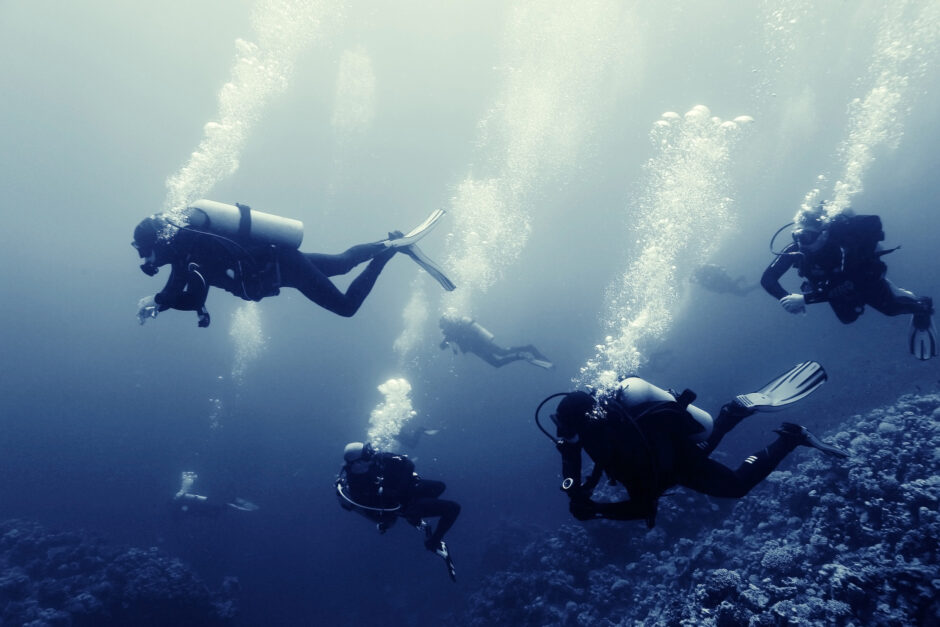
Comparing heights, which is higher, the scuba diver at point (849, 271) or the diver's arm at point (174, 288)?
the diver's arm at point (174, 288)

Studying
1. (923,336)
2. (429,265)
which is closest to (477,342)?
(429,265)

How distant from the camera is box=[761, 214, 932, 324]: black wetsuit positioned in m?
5.45

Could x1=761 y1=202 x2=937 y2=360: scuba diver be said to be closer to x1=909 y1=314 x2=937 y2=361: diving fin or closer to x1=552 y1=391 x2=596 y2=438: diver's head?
x1=909 y1=314 x2=937 y2=361: diving fin

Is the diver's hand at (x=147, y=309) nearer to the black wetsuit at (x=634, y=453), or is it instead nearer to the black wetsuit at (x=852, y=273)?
the black wetsuit at (x=634, y=453)

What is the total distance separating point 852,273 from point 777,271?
3.01ft

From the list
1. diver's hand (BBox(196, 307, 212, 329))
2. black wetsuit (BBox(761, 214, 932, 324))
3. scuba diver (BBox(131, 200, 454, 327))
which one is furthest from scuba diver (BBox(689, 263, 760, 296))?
diver's hand (BBox(196, 307, 212, 329))

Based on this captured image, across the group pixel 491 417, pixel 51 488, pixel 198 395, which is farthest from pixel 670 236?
pixel 198 395

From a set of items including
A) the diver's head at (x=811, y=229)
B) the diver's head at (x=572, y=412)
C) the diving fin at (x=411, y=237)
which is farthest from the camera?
the diving fin at (x=411, y=237)

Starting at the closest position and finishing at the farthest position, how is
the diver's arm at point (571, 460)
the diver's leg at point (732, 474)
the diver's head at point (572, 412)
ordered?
the diver's arm at point (571, 460)
the diver's head at point (572, 412)
the diver's leg at point (732, 474)

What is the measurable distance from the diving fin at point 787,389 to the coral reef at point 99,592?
621 inches

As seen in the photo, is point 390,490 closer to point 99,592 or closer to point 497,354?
point 497,354

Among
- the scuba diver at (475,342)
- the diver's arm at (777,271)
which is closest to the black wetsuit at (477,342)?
the scuba diver at (475,342)

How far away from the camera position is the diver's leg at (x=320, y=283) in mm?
5484

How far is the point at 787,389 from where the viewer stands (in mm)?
5426
